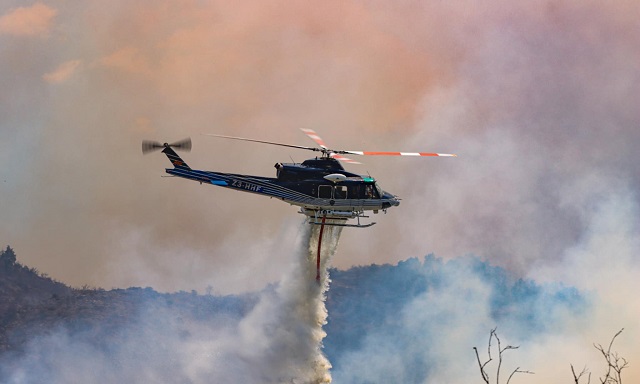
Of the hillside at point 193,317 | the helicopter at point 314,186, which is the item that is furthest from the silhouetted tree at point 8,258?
the helicopter at point 314,186

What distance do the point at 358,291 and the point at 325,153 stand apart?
111 ft

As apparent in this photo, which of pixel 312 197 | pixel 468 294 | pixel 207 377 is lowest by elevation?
pixel 207 377

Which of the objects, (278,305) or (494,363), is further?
(494,363)

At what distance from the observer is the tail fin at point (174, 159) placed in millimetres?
54875

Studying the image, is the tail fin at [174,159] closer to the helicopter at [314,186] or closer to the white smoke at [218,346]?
the helicopter at [314,186]

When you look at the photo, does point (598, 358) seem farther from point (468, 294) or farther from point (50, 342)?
point (50, 342)

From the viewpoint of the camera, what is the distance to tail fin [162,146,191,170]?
54875mm

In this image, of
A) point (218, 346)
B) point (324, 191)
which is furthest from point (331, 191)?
point (218, 346)

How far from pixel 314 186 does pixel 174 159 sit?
734 cm

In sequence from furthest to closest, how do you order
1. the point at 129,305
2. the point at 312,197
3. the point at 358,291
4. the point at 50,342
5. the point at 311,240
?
the point at 358,291
the point at 129,305
the point at 50,342
the point at 311,240
the point at 312,197

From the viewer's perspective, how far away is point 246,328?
6494 centimetres

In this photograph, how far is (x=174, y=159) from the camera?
55062 millimetres

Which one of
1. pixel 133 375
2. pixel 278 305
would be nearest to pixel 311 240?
pixel 278 305

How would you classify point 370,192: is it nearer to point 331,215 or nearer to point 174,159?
point 331,215
